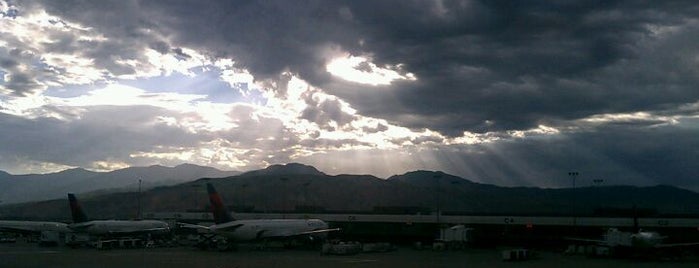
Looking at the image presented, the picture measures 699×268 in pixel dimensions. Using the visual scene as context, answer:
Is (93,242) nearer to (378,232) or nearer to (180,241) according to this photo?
(180,241)

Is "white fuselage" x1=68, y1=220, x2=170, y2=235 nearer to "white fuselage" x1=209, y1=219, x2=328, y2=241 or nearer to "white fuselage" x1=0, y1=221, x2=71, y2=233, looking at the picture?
"white fuselage" x1=0, y1=221, x2=71, y2=233

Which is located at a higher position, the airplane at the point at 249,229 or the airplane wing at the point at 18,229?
the airplane at the point at 249,229

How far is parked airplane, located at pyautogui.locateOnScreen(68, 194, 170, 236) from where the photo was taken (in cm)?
10481

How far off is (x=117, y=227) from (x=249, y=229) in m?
27.8

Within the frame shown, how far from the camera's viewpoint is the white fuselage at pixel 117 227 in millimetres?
104625

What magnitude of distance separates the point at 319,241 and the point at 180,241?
27224 mm

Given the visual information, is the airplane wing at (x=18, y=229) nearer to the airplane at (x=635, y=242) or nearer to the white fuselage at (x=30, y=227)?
the white fuselage at (x=30, y=227)

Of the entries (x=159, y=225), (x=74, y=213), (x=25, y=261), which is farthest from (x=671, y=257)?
(x=74, y=213)

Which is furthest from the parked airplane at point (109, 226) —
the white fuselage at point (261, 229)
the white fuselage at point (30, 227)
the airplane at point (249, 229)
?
the white fuselage at point (261, 229)

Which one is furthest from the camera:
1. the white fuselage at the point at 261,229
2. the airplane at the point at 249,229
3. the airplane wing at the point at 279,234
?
the airplane wing at the point at 279,234

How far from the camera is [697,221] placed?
104m

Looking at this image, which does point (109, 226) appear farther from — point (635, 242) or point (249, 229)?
point (635, 242)

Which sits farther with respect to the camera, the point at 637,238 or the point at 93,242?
the point at 93,242

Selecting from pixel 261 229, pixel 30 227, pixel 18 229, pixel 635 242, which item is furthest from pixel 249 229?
pixel 18 229
